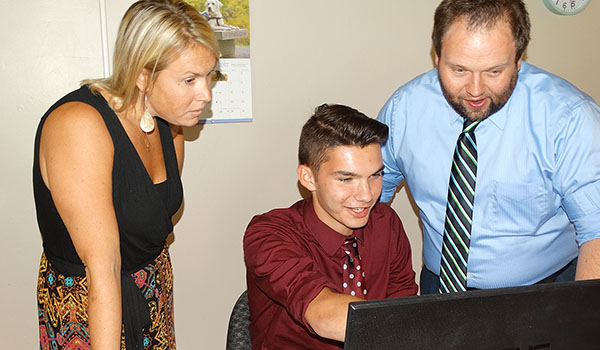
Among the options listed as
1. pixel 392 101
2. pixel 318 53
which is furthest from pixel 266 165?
pixel 392 101

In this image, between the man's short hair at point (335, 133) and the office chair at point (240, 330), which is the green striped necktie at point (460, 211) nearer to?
the man's short hair at point (335, 133)

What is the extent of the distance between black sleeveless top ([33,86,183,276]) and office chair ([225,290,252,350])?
291 mm

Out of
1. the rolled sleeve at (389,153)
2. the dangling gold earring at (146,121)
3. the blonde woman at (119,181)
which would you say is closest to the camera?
the blonde woman at (119,181)

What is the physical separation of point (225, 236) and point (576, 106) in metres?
1.49

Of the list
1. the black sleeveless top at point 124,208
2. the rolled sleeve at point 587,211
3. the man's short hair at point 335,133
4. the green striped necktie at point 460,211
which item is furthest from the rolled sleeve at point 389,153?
the black sleeveless top at point 124,208

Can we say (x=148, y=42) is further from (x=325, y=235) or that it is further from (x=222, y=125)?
(x=222, y=125)

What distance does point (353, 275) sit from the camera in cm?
169

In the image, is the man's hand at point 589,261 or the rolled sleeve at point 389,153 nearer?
the man's hand at point 589,261

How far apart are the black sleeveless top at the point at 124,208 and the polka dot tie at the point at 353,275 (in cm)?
53

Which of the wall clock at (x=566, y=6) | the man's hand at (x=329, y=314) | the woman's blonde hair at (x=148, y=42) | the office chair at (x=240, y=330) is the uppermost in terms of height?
the wall clock at (x=566, y=6)

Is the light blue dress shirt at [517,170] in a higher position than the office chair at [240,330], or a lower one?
higher

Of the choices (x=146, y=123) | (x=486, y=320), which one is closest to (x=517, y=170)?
(x=486, y=320)

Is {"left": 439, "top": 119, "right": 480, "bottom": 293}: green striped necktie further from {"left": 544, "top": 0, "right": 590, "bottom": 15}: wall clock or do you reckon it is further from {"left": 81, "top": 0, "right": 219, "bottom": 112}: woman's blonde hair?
{"left": 544, "top": 0, "right": 590, "bottom": 15}: wall clock

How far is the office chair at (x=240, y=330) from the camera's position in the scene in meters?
1.59
